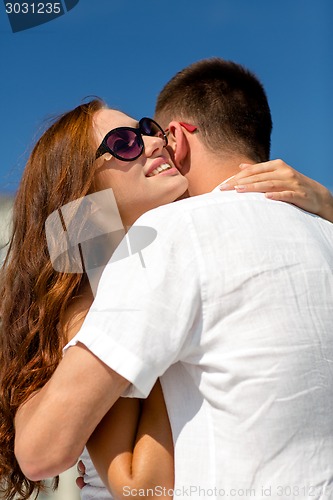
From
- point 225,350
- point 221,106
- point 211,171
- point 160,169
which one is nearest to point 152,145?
point 160,169

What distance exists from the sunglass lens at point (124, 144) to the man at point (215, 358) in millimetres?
529

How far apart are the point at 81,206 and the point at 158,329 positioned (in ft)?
2.12

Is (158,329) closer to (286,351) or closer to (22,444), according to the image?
(286,351)

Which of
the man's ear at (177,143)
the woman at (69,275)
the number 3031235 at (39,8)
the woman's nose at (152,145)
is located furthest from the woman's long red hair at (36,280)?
the number 3031235 at (39,8)

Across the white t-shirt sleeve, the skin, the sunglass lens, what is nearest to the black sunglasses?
the sunglass lens

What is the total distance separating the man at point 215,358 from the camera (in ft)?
4.82

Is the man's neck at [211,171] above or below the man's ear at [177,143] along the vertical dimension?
below

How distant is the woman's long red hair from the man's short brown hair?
1.48 ft

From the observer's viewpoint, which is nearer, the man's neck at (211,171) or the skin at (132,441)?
the skin at (132,441)

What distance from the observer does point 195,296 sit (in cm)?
149

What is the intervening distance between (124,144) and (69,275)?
480 mm

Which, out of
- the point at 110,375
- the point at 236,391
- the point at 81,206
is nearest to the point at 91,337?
the point at 110,375

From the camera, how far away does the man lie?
147cm

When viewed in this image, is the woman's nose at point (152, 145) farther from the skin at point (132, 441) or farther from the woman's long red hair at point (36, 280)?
the skin at point (132, 441)
